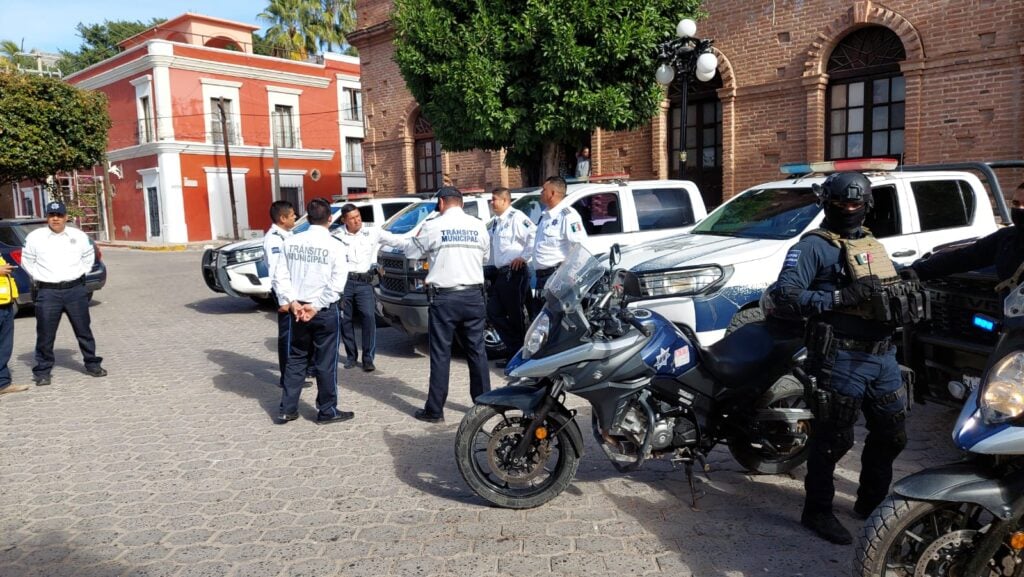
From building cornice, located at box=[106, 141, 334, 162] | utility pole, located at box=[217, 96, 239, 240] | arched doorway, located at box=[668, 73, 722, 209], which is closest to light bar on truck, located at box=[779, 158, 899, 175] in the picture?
arched doorway, located at box=[668, 73, 722, 209]

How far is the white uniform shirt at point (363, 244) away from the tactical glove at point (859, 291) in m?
5.05

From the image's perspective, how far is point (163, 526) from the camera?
407 centimetres

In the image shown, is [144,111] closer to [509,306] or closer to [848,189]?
[509,306]

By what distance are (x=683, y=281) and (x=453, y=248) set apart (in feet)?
6.21

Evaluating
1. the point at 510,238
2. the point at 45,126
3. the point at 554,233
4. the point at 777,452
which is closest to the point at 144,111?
the point at 45,126

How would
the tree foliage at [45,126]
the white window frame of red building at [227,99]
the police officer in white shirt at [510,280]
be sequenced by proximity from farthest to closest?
the white window frame of red building at [227,99]
the tree foliage at [45,126]
the police officer in white shirt at [510,280]

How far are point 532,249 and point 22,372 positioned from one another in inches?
226

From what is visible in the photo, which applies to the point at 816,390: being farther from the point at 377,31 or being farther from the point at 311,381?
the point at 377,31

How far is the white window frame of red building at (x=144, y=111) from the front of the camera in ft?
104

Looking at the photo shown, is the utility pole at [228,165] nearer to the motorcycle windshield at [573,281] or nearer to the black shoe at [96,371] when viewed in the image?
the black shoe at [96,371]

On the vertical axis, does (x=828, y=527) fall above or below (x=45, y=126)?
below

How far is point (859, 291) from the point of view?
324cm

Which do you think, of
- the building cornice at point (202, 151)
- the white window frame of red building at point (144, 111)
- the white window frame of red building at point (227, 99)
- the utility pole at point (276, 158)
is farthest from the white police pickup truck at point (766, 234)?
the white window frame of red building at point (144, 111)

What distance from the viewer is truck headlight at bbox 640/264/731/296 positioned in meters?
6.03
